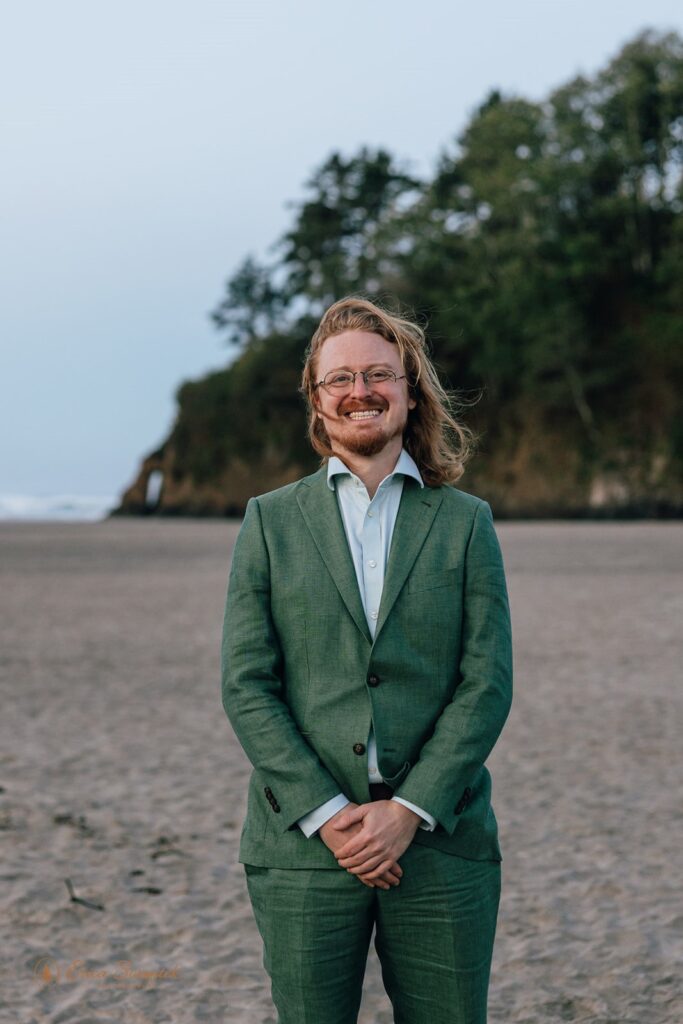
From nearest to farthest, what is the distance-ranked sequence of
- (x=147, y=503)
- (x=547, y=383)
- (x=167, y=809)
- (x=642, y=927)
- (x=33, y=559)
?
(x=642, y=927) < (x=167, y=809) < (x=33, y=559) < (x=547, y=383) < (x=147, y=503)

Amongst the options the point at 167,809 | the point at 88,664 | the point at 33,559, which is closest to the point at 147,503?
the point at 33,559

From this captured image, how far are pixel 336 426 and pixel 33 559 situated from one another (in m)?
22.2

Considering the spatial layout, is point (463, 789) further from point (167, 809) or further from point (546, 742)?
point (546, 742)

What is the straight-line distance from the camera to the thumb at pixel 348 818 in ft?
6.04

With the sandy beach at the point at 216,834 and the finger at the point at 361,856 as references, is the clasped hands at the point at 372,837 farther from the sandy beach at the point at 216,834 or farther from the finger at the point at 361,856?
the sandy beach at the point at 216,834

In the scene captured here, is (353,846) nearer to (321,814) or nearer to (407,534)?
(321,814)

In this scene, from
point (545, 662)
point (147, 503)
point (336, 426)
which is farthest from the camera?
point (147, 503)

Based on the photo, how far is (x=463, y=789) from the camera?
1901mm

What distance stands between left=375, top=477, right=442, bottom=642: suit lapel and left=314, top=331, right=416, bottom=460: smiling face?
0.37 ft

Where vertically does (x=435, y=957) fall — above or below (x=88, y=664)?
above

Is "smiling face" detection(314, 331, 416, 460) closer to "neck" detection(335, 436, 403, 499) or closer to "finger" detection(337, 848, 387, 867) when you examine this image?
"neck" detection(335, 436, 403, 499)

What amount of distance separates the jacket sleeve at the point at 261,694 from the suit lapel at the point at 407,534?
0.73ft

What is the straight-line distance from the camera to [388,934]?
6.35ft

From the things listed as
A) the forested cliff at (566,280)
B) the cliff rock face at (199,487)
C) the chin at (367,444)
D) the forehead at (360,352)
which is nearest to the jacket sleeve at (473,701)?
the chin at (367,444)
